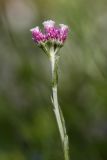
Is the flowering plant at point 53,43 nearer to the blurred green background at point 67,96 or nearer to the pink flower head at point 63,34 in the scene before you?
the pink flower head at point 63,34

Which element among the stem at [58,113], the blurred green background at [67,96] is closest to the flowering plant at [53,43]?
the stem at [58,113]

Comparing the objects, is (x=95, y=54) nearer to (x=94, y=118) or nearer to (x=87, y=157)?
(x=94, y=118)

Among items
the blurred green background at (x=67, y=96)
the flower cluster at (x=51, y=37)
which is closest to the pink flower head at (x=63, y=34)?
the flower cluster at (x=51, y=37)

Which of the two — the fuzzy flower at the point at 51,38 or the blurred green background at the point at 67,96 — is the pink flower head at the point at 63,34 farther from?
the blurred green background at the point at 67,96

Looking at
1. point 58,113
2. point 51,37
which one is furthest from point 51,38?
point 58,113

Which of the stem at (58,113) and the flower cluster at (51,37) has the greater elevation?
the flower cluster at (51,37)

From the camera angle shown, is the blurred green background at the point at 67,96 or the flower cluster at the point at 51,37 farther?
the blurred green background at the point at 67,96

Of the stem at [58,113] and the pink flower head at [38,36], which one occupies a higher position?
the pink flower head at [38,36]

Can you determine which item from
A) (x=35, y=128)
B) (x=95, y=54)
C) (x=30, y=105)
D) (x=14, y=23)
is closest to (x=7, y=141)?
(x=35, y=128)

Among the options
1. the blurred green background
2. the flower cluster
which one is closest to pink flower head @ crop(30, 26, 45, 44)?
the flower cluster
